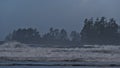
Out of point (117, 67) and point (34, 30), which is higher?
point (34, 30)

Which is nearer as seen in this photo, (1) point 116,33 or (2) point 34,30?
(1) point 116,33

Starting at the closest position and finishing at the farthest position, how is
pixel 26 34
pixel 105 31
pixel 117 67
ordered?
pixel 117 67 → pixel 105 31 → pixel 26 34

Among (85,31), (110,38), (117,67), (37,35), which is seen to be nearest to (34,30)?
(37,35)

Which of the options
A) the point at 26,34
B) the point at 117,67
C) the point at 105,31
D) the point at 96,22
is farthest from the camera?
the point at 26,34

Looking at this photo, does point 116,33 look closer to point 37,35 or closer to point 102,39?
point 102,39

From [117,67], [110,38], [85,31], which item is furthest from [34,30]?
[117,67]

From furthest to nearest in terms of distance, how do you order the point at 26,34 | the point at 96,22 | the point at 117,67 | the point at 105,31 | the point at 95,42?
1. the point at 26,34
2. the point at 96,22
3. the point at 105,31
4. the point at 95,42
5. the point at 117,67

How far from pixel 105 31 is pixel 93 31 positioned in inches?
230

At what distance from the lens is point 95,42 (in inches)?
5148

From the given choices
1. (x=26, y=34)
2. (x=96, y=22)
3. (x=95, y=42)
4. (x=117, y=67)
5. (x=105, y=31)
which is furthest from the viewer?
(x=26, y=34)

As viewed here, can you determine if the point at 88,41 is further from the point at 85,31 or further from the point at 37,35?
the point at 37,35

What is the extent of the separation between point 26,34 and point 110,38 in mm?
55948

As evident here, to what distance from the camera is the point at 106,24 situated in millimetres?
146750

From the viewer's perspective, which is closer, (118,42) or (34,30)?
(118,42)
